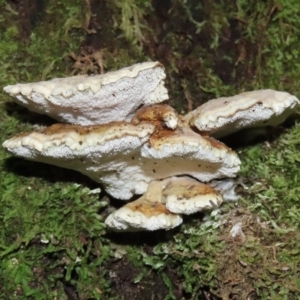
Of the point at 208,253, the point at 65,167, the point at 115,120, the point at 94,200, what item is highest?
the point at 115,120

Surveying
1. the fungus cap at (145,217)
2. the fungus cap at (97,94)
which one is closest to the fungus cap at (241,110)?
the fungus cap at (97,94)

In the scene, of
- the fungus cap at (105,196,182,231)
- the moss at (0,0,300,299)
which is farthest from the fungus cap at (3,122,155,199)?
the moss at (0,0,300,299)

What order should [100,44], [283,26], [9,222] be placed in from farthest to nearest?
[283,26]
[100,44]
[9,222]

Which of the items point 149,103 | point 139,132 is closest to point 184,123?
point 149,103

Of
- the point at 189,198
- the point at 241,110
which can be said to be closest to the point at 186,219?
the point at 189,198

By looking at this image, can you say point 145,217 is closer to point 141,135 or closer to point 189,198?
point 189,198

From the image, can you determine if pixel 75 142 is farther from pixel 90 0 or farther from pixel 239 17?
pixel 239 17
